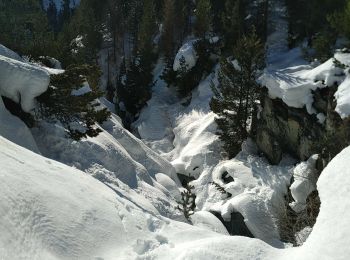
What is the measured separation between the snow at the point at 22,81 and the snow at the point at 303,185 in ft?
40.4

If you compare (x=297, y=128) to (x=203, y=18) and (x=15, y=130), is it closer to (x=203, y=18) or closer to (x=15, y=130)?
(x=15, y=130)

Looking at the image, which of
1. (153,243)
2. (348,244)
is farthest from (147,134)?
(348,244)

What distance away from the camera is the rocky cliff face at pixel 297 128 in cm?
2081

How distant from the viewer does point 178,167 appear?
30.1 meters

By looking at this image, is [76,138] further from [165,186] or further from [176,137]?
[176,137]

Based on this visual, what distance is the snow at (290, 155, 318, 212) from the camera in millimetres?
20697

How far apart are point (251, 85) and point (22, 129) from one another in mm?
15189

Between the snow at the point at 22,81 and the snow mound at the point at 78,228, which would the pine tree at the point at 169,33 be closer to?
the snow at the point at 22,81

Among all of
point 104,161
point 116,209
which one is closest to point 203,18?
point 104,161

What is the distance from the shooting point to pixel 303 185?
21.1m

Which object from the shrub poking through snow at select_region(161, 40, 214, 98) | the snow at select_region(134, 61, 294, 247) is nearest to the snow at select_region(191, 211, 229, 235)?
the snow at select_region(134, 61, 294, 247)

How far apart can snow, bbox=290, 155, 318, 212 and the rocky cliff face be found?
2.86ft

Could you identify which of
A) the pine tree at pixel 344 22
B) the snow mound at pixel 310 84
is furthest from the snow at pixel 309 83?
the pine tree at pixel 344 22

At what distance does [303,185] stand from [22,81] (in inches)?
546
